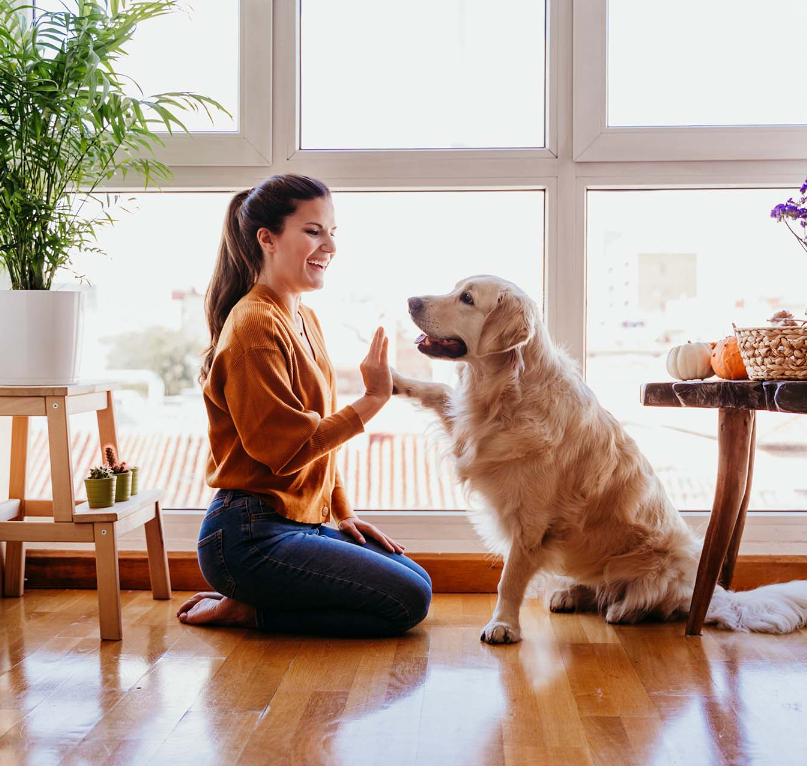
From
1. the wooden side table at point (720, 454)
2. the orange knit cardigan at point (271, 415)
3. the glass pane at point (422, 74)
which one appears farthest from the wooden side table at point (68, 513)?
the wooden side table at point (720, 454)

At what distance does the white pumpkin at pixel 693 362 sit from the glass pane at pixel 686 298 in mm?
408

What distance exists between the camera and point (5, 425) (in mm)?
2678

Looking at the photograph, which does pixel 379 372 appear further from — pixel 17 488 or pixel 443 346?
pixel 17 488

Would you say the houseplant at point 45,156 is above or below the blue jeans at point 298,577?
above

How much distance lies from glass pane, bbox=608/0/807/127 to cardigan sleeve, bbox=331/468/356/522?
145 centimetres

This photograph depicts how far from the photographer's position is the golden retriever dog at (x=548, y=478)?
6.76 feet

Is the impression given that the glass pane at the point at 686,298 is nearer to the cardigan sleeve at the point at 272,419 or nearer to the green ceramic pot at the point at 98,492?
the cardigan sleeve at the point at 272,419

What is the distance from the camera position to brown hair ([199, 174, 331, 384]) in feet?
6.93

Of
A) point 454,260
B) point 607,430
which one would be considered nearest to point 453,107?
point 454,260

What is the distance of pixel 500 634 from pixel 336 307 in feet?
4.02

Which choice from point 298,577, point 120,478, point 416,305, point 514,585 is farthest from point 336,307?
point 514,585

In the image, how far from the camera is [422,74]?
2.61 metres

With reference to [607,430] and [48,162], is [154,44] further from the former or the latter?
[607,430]

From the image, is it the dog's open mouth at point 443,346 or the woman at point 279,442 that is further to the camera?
the dog's open mouth at point 443,346
